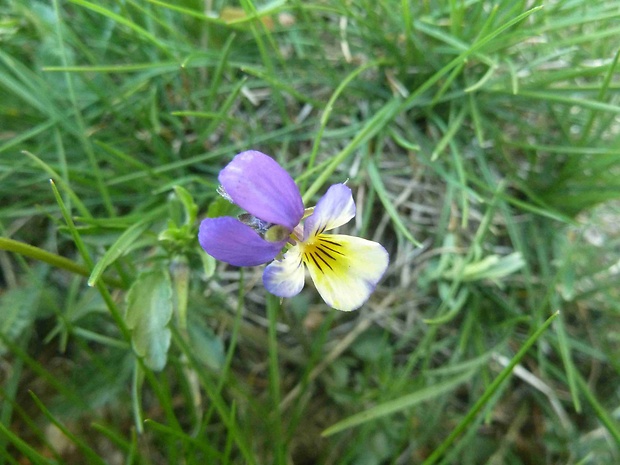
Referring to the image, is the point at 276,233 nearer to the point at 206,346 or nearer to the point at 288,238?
the point at 288,238

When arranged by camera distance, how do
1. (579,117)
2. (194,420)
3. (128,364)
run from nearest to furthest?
(194,420) < (128,364) < (579,117)

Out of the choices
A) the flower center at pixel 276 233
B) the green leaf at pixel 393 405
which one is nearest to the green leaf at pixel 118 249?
the flower center at pixel 276 233

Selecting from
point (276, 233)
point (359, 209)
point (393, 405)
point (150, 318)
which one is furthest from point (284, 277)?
point (359, 209)

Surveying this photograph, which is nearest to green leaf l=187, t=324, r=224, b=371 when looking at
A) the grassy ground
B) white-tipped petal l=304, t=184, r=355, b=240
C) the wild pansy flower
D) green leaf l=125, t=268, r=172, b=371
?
the grassy ground

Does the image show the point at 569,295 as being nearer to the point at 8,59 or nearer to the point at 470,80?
the point at 470,80

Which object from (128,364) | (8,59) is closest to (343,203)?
(128,364)

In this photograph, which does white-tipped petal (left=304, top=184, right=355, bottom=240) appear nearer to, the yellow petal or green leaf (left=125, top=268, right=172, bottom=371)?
the yellow petal

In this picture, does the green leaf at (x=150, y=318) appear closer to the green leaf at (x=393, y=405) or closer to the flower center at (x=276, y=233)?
the flower center at (x=276, y=233)
